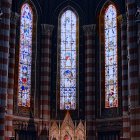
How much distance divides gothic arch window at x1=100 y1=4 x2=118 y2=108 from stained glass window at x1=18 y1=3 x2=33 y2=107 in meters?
6.10

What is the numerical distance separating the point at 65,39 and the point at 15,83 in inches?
256

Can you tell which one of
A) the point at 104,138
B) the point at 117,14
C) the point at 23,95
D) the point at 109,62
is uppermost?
the point at 117,14

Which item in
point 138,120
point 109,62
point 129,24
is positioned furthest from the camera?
point 109,62

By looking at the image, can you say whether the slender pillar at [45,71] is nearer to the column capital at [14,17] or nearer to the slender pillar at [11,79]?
the column capital at [14,17]

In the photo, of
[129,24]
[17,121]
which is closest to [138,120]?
[129,24]

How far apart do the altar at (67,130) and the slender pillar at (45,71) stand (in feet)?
6.21

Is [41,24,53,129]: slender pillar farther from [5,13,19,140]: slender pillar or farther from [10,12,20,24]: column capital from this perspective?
[5,13,19,140]: slender pillar

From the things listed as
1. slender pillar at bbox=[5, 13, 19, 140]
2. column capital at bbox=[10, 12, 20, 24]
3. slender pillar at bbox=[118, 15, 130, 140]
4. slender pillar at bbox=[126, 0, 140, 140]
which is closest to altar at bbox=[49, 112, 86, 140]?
slender pillar at bbox=[118, 15, 130, 140]

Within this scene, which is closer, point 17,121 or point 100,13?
point 17,121

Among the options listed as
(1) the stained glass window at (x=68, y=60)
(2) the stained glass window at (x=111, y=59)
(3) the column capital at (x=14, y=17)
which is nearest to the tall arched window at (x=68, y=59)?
(1) the stained glass window at (x=68, y=60)

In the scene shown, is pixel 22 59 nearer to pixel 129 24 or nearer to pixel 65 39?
pixel 65 39

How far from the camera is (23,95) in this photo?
3925 cm

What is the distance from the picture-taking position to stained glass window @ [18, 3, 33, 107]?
129 ft

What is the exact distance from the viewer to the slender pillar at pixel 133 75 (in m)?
32.5
